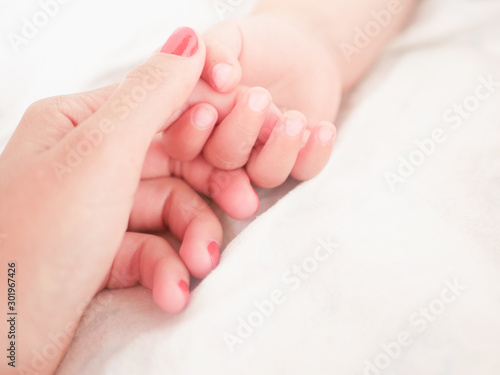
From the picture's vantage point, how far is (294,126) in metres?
0.66

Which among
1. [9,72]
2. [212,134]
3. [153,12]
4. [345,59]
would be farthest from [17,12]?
[345,59]

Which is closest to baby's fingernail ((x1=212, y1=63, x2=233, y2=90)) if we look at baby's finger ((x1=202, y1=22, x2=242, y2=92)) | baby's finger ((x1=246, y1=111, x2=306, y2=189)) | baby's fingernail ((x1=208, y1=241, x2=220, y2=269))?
baby's finger ((x1=202, y1=22, x2=242, y2=92))

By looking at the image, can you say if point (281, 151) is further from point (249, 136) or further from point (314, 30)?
point (314, 30)

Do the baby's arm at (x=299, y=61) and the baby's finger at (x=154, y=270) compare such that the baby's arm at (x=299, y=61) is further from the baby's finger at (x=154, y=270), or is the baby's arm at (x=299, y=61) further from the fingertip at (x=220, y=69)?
the baby's finger at (x=154, y=270)

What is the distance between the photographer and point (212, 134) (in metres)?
0.72

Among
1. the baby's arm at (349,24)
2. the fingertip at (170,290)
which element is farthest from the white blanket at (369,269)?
the baby's arm at (349,24)

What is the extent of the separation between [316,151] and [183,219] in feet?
0.75

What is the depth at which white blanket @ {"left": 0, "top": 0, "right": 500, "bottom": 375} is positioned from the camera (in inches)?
20.9

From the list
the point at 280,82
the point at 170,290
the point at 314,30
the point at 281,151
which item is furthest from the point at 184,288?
the point at 314,30

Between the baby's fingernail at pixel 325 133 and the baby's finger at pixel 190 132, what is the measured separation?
160mm

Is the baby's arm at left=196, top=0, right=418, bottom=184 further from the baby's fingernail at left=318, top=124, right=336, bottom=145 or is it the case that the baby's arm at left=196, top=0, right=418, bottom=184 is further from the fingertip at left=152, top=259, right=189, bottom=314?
the fingertip at left=152, top=259, right=189, bottom=314

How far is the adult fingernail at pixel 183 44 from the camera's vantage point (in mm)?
608

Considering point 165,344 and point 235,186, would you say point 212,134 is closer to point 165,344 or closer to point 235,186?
point 235,186

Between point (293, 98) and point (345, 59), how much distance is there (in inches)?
6.3
